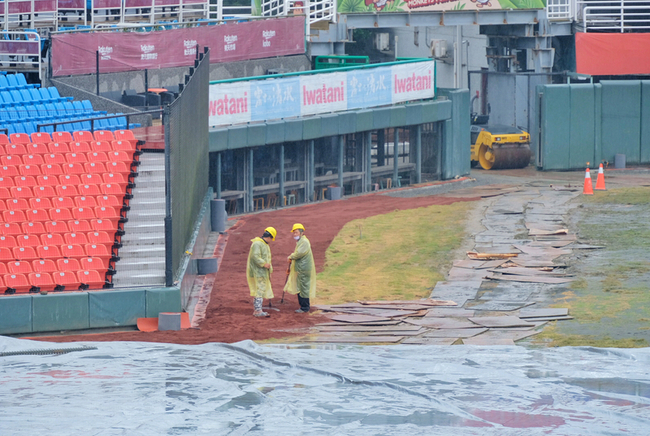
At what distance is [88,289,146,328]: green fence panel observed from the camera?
50.6 feet

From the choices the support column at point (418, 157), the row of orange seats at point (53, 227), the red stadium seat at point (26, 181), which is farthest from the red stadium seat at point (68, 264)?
the support column at point (418, 157)

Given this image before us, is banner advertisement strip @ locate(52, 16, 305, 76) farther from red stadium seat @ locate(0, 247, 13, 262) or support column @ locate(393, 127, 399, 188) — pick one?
red stadium seat @ locate(0, 247, 13, 262)

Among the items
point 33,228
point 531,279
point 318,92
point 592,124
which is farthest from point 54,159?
point 592,124

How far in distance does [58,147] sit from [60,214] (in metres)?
2.68

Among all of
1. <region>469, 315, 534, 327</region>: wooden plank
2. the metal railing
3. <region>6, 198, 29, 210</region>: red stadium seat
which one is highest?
the metal railing

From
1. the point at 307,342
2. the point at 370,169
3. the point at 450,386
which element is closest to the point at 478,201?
the point at 370,169

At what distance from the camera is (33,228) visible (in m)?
17.7

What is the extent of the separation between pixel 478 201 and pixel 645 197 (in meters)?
4.75

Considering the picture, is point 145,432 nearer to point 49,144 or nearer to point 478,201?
point 49,144

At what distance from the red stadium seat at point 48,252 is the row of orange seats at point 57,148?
348cm

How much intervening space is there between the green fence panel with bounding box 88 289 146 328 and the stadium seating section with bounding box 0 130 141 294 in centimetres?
79

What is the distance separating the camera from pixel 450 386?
33.6ft

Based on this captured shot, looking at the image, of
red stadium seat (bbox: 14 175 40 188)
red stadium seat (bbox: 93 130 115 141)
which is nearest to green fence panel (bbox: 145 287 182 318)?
red stadium seat (bbox: 14 175 40 188)

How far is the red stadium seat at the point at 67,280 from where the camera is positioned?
52.9ft
